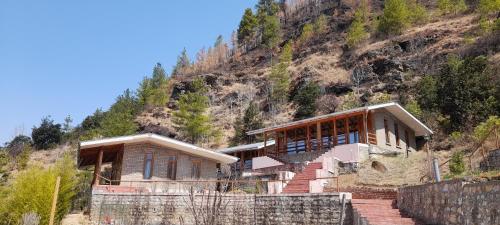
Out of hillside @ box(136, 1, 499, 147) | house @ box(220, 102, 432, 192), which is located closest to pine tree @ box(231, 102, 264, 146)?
hillside @ box(136, 1, 499, 147)

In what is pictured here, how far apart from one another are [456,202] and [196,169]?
55.6ft

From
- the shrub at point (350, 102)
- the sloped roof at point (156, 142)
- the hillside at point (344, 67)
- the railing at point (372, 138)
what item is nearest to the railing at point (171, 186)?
the sloped roof at point (156, 142)

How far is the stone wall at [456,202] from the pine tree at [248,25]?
238ft

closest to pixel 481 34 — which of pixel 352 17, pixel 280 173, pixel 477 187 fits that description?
pixel 352 17

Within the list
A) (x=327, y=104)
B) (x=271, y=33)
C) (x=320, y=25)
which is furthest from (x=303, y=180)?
(x=271, y=33)

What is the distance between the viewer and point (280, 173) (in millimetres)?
22500

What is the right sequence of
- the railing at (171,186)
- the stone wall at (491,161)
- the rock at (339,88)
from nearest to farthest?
the stone wall at (491,161)
the railing at (171,186)
the rock at (339,88)

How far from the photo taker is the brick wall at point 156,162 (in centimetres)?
2061

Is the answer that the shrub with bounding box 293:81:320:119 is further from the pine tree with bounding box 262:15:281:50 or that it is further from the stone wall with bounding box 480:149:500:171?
the stone wall with bounding box 480:149:500:171

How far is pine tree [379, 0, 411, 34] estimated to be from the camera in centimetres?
5550

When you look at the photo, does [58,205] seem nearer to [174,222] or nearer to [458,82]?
[174,222]

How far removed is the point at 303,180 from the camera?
19000 mm

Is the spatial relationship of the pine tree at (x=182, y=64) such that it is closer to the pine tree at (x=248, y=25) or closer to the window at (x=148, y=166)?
the pine tree at (x=248, y=25)

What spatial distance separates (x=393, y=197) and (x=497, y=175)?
20.4 ft
